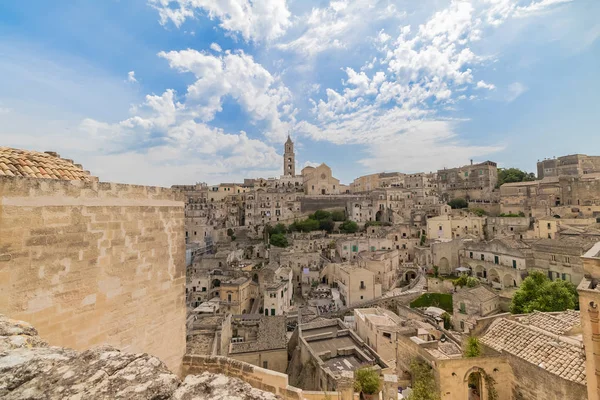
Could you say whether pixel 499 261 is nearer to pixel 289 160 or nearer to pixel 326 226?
pixel 326 226

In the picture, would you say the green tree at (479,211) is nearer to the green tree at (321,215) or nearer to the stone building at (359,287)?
the green tree at (321,215)

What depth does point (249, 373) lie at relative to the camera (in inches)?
173

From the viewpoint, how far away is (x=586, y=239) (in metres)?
27.2

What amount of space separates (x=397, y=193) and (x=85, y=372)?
64.2 metres

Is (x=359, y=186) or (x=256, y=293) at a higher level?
(x=359, y=186)

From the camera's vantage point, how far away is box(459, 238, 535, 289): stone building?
28.8m

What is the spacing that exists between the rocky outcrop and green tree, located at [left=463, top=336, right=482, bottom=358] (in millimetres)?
11109

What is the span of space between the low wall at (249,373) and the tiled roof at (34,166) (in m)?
3.32

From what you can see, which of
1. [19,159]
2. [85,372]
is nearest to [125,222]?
[19,159]

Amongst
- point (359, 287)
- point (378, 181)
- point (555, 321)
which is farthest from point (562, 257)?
point (378, 181)

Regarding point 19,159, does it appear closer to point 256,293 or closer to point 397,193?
point 256,293

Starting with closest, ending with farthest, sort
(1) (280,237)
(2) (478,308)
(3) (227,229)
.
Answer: (2) (478,308) → (1) (280,237) → (3) (227,229)

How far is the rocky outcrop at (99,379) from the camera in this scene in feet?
5.28

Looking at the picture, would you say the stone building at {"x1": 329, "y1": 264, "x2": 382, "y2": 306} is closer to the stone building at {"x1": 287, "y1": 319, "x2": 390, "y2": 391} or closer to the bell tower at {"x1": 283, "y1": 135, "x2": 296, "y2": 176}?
the stone building at {"x1": 287, "y1": 319, "x2": 390, "y2": 391}
